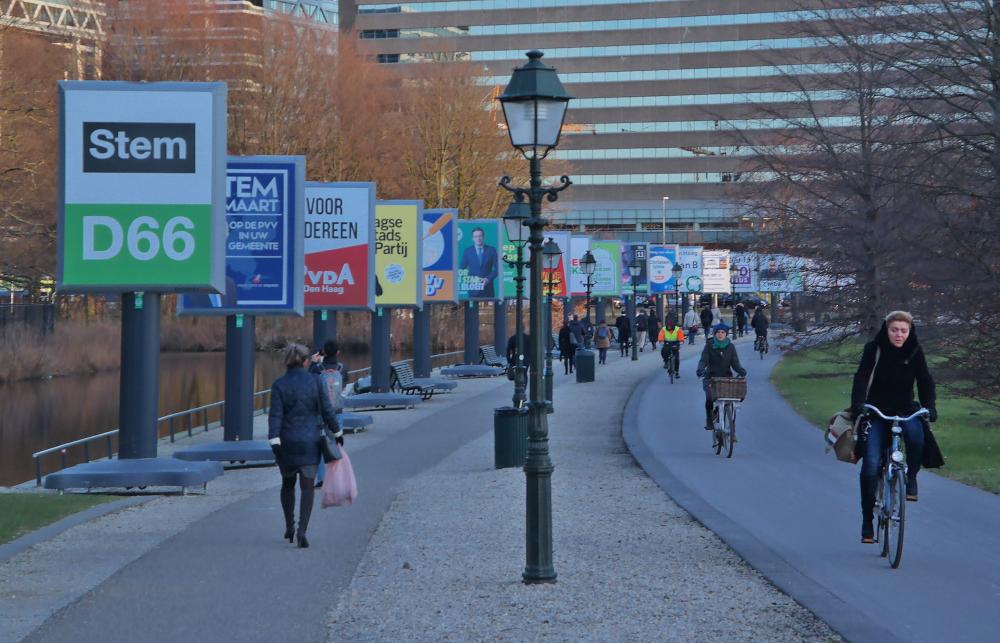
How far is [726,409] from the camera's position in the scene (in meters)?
20.5

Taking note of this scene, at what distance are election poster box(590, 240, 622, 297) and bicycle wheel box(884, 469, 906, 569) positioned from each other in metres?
54.0

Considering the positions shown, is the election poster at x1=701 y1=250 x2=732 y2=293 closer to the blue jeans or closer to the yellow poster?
the yellow poster

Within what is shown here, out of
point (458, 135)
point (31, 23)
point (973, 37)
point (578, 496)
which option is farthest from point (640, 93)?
point (578, 496)

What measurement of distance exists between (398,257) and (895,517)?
1003 inches

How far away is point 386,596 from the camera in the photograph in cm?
1009

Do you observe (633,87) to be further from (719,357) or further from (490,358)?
(719,357)

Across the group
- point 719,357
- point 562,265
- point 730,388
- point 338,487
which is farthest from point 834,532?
point 562,265

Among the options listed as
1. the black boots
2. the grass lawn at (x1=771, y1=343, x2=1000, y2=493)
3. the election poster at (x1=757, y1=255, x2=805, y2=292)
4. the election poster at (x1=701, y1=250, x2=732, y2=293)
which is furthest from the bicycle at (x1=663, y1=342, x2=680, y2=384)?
the election poster at (x1=701, y1=250, x2=732, y2=293)

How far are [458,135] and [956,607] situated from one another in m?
61.6

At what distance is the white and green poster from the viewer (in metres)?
18.1

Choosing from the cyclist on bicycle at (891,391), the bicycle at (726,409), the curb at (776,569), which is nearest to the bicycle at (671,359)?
the bicycle at (726,409)

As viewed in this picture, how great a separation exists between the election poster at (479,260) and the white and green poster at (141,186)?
2862 cm

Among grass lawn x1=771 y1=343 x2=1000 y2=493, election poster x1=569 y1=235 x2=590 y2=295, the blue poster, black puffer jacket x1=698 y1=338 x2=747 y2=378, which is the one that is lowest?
grass lawn x1=771 y1=343 x2=1000 y2=493

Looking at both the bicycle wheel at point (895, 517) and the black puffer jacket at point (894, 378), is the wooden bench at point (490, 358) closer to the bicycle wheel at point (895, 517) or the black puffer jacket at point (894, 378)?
the black puffer jacket at point (894, 378)
